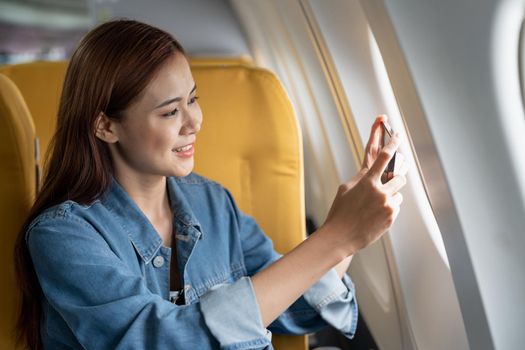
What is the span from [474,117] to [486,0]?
7.4 inches

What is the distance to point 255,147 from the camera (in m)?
2.12

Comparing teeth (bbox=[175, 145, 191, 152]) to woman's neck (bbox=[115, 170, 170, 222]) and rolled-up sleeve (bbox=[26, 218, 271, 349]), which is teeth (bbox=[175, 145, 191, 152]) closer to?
woman's neck (bbox=[115, 170, 170, 222])

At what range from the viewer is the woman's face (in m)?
1.67

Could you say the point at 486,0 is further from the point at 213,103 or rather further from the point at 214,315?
the point at 213,103

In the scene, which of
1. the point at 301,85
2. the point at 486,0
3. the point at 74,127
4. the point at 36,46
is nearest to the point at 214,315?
the point at 74,127

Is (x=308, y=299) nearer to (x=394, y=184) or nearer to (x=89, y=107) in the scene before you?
(x=394, y=184)

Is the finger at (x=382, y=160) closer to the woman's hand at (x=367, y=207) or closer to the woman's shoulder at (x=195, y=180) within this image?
the woman's hand at (x=367, y=207)

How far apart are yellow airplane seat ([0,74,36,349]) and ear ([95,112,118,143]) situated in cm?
28

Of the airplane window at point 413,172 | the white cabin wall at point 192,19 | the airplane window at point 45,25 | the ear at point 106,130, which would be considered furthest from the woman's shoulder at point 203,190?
the airplane window at point 45,25

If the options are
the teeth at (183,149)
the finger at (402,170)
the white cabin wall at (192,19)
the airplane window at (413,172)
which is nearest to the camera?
the finger at (402,170)

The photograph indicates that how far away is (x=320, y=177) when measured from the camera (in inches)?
152

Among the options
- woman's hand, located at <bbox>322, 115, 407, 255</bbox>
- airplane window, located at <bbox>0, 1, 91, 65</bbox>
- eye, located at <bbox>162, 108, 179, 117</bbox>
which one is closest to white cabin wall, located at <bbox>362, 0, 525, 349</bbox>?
woman's hand, located at <bbox>322, 115, 407, 255</bbox>

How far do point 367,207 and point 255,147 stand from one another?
2.21 feet

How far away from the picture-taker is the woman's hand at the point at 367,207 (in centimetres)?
148
